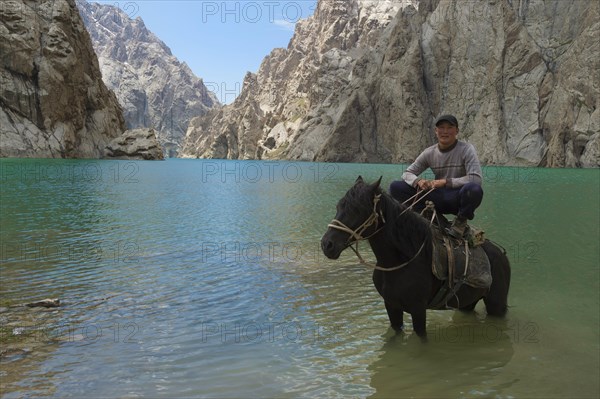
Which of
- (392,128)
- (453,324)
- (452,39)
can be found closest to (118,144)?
(392,128)

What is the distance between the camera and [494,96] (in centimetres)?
14175

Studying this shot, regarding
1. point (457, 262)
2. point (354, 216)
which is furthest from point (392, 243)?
point (457, 262)

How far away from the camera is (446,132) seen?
24.5 feet

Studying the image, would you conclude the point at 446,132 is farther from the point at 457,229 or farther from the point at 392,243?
the point at 392,243

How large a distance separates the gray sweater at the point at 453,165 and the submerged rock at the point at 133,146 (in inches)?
4740

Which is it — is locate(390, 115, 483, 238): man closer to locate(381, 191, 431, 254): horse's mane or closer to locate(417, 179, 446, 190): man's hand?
locate(417, 179, 446, 190): man's hand

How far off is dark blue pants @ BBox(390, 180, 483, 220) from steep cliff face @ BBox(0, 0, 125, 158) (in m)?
108

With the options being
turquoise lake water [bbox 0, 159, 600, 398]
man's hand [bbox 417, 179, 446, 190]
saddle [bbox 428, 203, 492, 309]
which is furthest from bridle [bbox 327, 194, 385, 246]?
turquoise lake water [bbox 0, 159, 600, 398]

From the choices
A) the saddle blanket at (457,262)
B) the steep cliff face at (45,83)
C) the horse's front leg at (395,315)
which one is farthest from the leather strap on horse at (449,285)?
the steep cliff face at (45,83)

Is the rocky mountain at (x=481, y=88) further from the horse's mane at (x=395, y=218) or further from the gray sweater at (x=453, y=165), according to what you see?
the horse's mane at (x=395, y=218)

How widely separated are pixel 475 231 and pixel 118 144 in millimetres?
121901

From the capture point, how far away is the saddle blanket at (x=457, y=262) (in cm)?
719

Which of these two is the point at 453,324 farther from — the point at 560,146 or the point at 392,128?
the point at 392,128

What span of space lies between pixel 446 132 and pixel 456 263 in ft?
6.99
